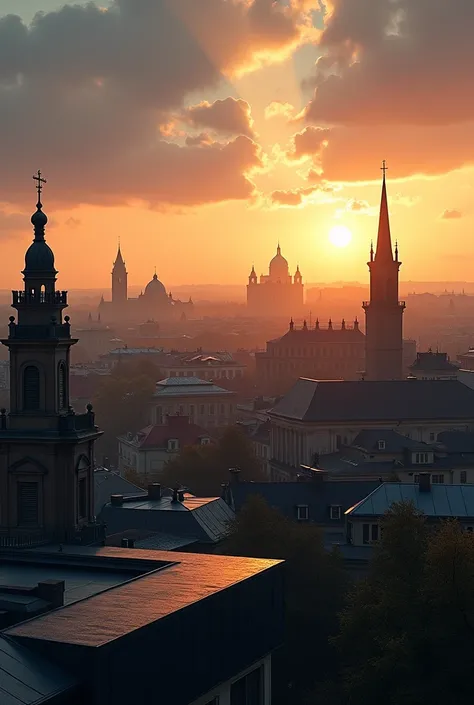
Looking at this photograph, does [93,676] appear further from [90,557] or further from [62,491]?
[62,491]

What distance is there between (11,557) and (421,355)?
134m

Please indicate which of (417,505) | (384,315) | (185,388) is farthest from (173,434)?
(417,505)

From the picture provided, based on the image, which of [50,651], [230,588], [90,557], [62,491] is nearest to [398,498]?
[62,491]

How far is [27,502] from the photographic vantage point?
2047 inches

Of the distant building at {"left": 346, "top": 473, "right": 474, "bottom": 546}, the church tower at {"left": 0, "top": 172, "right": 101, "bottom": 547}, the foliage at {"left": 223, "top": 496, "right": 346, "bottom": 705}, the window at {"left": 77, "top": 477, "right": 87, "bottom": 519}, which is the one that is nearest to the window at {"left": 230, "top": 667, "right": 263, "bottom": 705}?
the church tower at {"left": 0, "top": 172, "right": 101, "bottom": 547}

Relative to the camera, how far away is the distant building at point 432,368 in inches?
6688

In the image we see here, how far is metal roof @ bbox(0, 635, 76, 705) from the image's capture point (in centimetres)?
2930

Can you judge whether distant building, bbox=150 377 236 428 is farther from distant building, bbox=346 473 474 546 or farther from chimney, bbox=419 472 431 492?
chimney, bbox=419 472 431 492

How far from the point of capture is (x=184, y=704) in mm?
33906

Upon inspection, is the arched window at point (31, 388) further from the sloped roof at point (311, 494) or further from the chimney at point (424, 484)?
the sloped roof at point (311, 494)

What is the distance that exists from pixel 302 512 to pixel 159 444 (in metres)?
49.8

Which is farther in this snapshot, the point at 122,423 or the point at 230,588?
the point at 122,423

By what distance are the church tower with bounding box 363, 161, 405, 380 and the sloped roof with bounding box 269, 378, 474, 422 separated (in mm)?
31564

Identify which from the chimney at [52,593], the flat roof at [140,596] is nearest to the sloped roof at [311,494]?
the flat roof at [140,596]
